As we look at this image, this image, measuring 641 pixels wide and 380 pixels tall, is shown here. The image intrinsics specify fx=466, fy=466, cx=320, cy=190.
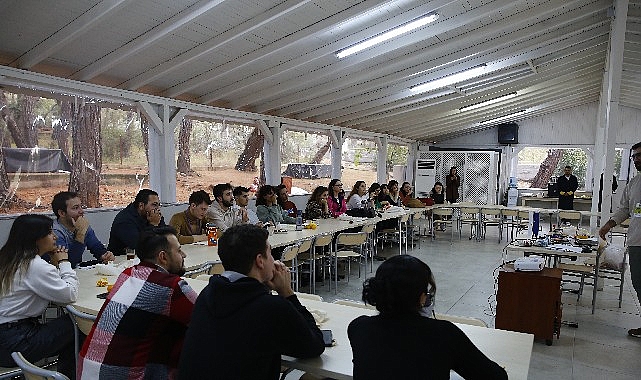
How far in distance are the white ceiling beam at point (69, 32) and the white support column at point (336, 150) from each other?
280 inches

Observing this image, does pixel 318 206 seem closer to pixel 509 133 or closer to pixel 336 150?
pixel 336 150

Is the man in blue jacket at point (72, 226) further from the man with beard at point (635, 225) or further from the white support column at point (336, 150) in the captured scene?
the white support column at point (336, 150)

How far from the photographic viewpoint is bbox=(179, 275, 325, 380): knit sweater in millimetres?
1565

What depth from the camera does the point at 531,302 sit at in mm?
3994

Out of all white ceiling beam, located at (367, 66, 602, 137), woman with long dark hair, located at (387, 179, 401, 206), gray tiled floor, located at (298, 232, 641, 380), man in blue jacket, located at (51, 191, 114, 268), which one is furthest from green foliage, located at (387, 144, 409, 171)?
man in blue jacket, located at (51, 191, 114, 268)

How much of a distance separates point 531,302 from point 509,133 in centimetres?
1270

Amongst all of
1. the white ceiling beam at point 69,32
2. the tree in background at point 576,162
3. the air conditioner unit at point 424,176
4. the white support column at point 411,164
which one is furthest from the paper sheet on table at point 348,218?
the tree in background at point 576,162

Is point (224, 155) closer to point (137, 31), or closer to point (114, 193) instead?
point (114, 193)

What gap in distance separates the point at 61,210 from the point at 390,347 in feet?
10.3

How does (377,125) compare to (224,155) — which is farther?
(377,125)

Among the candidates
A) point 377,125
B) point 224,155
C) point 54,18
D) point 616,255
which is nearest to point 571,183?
point 377,125

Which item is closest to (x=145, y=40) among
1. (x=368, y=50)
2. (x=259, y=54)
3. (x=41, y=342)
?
(x=259, y=54)

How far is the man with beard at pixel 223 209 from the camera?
525cm

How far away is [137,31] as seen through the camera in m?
4.65
